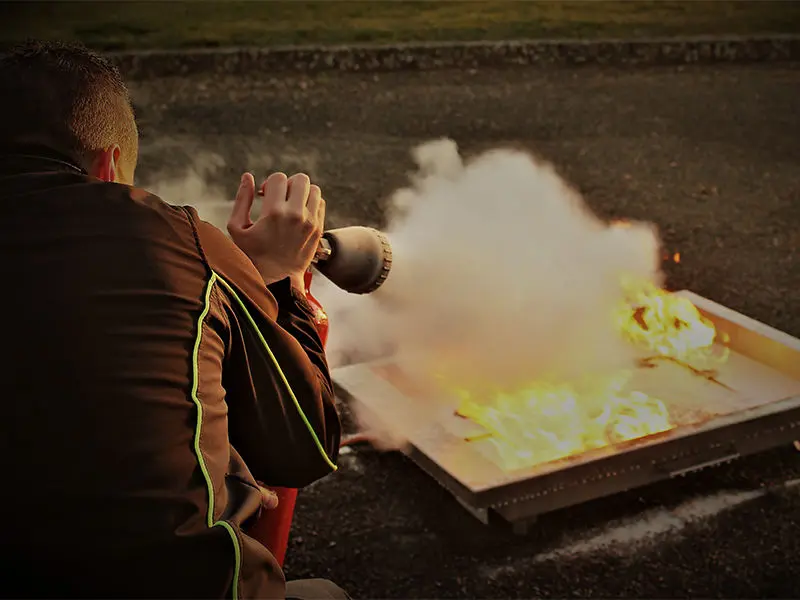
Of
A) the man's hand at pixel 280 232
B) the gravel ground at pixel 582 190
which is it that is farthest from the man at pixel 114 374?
the gravel ground at pixel 582 190

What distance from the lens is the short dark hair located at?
66.6 inches

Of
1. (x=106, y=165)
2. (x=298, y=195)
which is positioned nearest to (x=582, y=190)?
(x=298, y=195)


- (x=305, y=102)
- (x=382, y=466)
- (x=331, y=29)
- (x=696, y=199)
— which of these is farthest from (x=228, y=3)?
(x=382, y=466)

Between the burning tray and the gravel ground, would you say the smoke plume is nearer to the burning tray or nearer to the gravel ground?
the burning tray

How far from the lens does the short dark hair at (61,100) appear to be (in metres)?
1.69

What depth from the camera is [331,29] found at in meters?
11.7

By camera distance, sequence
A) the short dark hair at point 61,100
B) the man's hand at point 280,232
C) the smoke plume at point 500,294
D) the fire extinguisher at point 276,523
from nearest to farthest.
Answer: the short dark hair at point 61,100, the man's hand at point 280,232, the fire extinguisher at point 276,523, the smoke plume at point 500,294

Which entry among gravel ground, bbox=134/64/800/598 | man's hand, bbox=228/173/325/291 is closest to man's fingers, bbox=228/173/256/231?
man's hand, bbox=228/173/325/291

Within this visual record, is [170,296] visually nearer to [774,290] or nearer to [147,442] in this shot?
[147,442]

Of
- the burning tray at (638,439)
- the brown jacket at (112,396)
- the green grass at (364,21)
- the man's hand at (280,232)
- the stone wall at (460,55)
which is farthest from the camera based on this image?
the green grass at (364,21)

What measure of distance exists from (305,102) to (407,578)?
23.8 feet

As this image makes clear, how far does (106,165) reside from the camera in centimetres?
181

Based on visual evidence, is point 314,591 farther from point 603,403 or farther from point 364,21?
point 364,21

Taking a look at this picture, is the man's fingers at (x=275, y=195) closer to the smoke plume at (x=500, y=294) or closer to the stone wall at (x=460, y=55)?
the smoke plume at (x=500, y=294)
